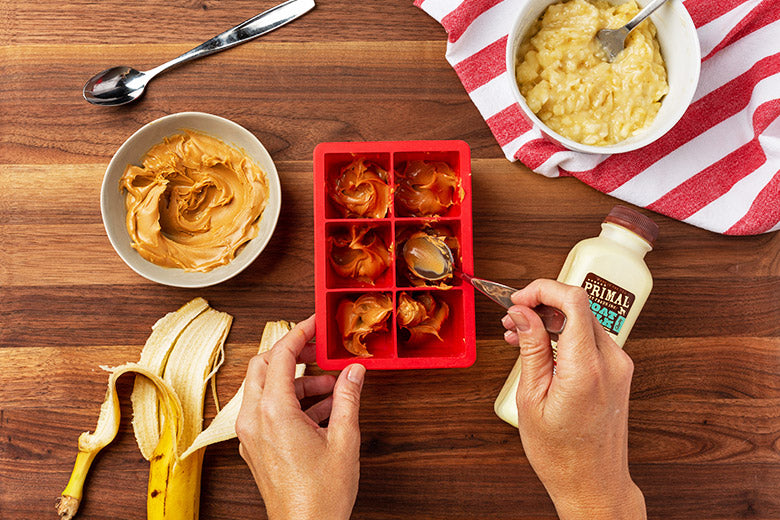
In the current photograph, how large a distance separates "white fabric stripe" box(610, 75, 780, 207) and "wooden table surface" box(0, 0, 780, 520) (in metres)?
0.10

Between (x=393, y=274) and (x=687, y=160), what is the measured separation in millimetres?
1004

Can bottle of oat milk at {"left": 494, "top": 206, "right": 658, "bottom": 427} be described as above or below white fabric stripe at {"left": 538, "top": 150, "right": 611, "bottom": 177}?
below

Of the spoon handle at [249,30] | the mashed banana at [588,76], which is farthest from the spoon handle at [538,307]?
the spoon handle at [249,30]

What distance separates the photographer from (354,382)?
1472 mm

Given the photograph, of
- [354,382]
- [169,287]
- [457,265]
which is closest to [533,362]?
[457,265]

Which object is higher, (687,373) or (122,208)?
(122,208)

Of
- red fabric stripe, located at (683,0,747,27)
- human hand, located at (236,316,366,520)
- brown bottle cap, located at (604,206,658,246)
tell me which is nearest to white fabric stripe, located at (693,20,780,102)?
red fabric stripe, located at (683,0,747,27)

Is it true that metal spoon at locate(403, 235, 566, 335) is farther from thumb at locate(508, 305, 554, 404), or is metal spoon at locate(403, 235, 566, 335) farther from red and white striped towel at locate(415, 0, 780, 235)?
red and white striped towel at locate(415, 0, 780, 235)

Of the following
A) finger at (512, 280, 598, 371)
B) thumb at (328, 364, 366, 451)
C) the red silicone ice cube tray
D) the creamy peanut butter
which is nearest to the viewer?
finger at (512, 280, 598, 371)

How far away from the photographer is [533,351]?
137 cm

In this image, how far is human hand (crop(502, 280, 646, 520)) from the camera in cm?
133

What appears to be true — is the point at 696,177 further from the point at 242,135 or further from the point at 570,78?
the point at 242,135

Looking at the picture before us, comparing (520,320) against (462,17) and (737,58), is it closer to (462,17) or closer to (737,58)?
(462,17)

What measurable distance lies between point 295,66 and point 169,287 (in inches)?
31.7
